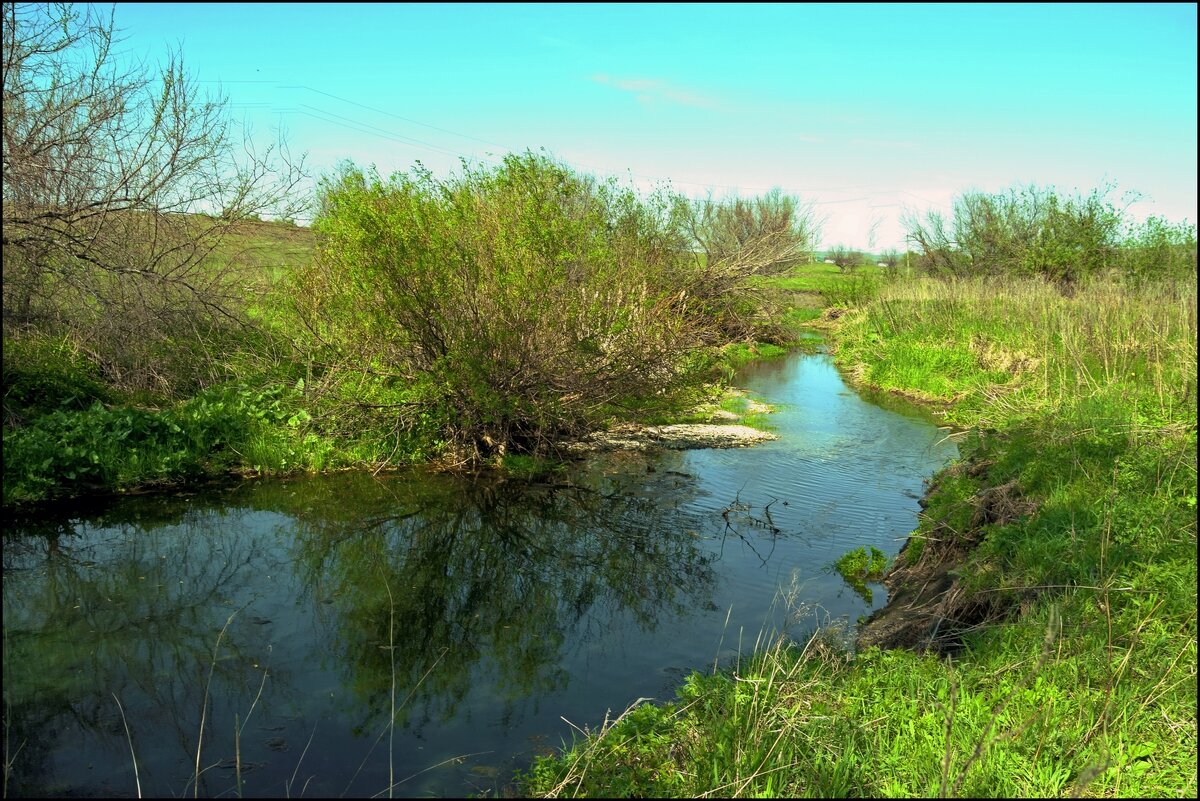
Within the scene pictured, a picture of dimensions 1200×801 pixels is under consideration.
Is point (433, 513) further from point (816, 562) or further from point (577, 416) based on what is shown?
point (816, 562)

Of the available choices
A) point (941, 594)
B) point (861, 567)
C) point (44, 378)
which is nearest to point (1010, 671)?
point (941, 594)

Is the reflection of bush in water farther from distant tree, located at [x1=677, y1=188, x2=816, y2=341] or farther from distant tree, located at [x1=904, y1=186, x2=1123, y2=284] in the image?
distant tree, located at [x1=904, y1=186, x2=1123, y2=284]

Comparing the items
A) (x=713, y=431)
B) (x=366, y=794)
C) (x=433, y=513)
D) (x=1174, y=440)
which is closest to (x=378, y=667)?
(x=366, y=794)

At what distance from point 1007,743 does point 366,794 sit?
3248 mm

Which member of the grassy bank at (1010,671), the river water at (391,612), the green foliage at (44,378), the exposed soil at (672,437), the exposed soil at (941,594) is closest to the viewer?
the grassy bank at (1010,671)

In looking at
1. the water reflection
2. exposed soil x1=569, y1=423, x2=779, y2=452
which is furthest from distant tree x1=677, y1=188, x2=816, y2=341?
the water reflection

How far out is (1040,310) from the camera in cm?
1677

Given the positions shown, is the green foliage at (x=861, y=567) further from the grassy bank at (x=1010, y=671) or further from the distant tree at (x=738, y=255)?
the distant tree at (x=738, y=255)

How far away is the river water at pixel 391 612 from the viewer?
4801mm

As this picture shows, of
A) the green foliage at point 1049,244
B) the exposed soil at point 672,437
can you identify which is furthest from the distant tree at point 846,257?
the exposed soil at point 672,437

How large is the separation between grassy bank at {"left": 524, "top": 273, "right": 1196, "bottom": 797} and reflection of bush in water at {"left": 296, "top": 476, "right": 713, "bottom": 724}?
1.46 meters

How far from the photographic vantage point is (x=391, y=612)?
6695 millimetres

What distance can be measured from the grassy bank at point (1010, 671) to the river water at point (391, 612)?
2.41 ft

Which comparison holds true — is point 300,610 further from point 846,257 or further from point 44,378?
point 846,257
